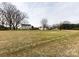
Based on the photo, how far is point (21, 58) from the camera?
4.31 meters

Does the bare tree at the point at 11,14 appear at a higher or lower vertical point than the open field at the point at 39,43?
higher

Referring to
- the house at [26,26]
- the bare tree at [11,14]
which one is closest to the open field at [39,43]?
the house at [26,26]

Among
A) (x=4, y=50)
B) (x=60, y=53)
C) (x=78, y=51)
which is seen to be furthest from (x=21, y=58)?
(x=78, y=51)

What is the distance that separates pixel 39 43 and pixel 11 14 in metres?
0.85

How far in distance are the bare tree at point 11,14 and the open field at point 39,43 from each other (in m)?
0.21

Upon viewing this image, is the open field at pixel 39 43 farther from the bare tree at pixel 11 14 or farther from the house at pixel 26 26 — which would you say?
the bare tree at pixel 11 14

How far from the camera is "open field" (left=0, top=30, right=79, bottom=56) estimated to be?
437 centimetres

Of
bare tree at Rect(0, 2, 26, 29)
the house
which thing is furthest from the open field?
bare tree at Rect(0, 2, 26, 29)

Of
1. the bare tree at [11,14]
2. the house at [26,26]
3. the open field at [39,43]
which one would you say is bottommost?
the open field at [39,43]

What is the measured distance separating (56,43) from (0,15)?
1.32 metres

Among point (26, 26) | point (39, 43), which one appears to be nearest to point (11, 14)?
point (26, 26)

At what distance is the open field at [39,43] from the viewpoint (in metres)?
4.37

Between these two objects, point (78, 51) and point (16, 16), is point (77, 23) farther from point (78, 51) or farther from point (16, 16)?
point (16, 16)

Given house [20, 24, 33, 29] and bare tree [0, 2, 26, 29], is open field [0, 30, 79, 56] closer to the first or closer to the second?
house [20, 24, 33, 29]
